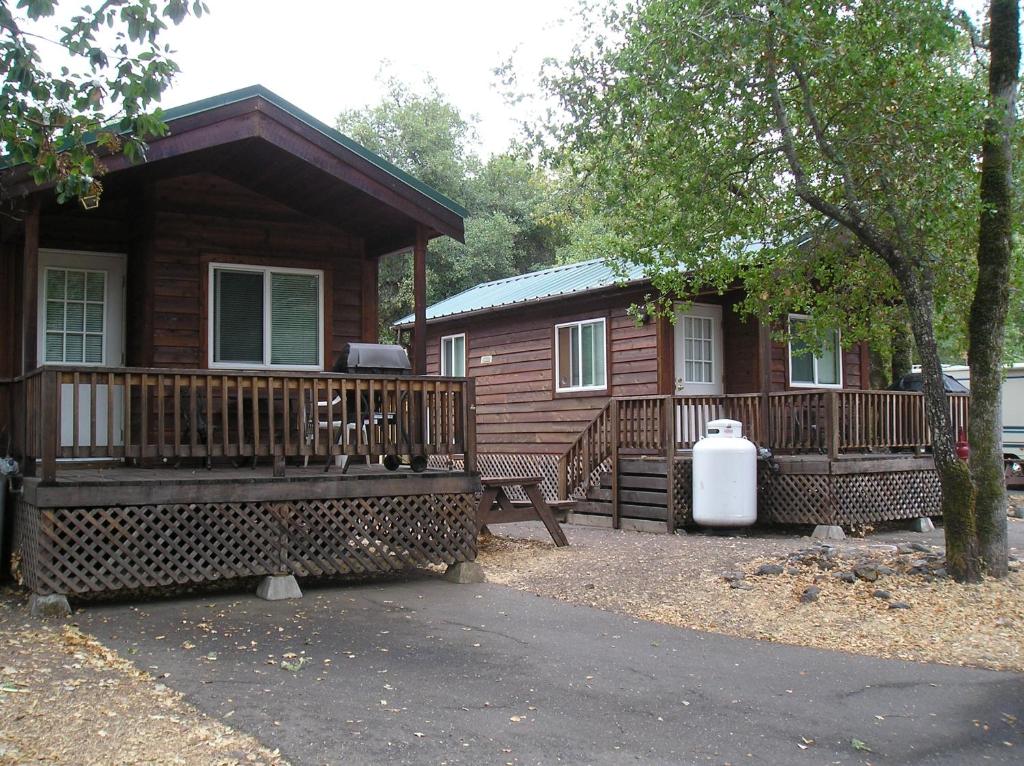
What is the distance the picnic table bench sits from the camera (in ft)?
35.5

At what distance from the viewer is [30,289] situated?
28.0ft

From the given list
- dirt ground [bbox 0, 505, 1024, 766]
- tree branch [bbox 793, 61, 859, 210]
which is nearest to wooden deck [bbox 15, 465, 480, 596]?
dirt ground [bbox 0, 505, 1024, 766]

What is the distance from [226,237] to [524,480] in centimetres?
443

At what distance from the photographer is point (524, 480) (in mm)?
11398

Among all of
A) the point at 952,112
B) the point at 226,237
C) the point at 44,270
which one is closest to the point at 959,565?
the point at 952,112

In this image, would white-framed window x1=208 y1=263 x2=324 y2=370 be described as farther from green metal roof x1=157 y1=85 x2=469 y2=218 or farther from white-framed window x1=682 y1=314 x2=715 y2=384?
white-framed window x1=682 y1=314 x2=715 y2=384

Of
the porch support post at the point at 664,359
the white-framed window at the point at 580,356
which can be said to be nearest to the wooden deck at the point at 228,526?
the porch support post at the point at 664,359

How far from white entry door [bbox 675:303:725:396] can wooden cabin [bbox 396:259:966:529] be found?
0.08 ft

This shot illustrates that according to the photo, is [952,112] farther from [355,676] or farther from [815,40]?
[355,676]

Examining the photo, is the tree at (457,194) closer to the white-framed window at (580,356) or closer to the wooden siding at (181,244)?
the white-framed window at (580,356)

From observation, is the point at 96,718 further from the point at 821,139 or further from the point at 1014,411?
the point at 1014,411

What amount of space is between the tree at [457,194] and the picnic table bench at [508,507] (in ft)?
73.5

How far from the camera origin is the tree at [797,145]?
8781 millimetres

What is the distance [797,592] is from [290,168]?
22.6 ft
